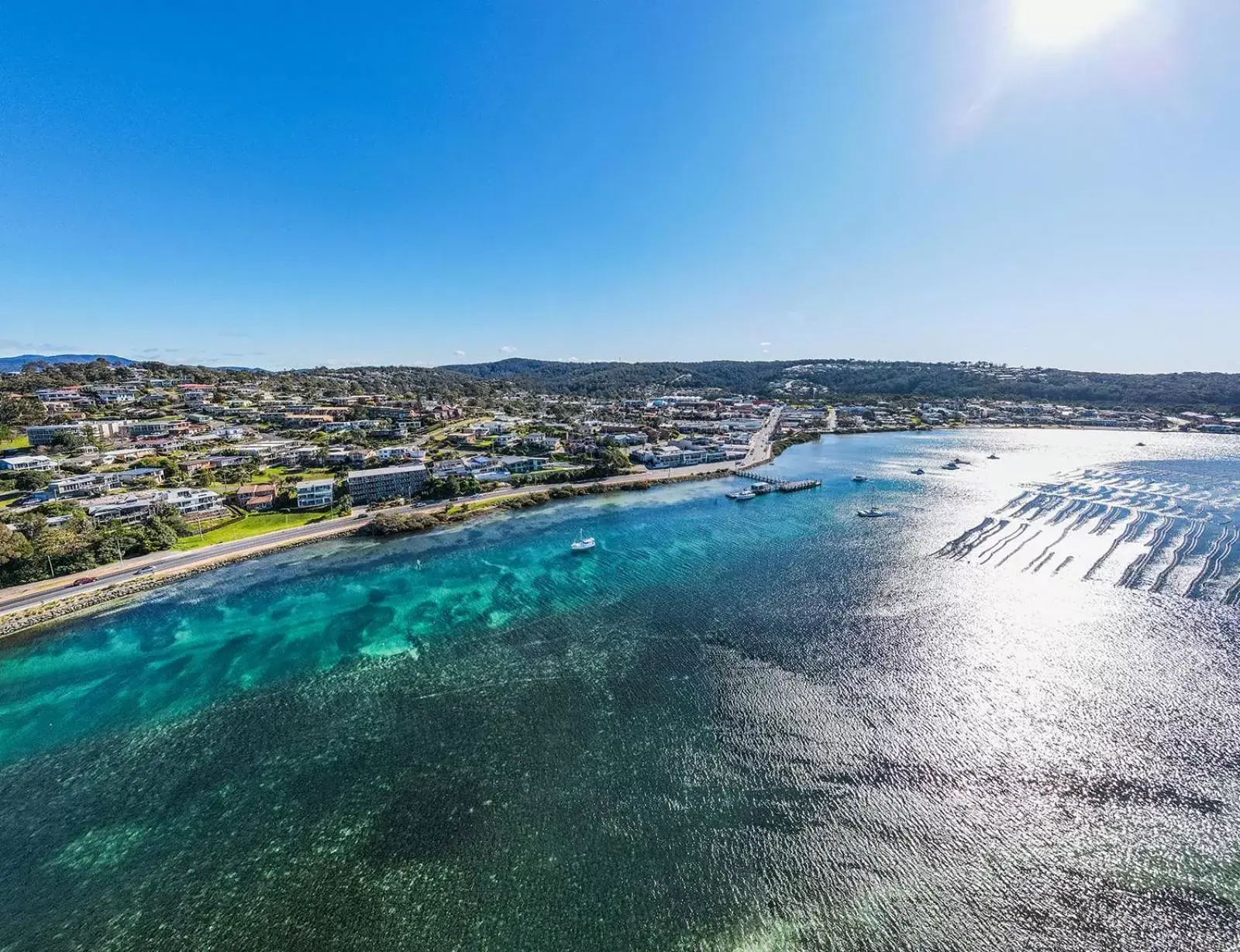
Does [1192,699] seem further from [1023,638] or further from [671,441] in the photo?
[671,441]

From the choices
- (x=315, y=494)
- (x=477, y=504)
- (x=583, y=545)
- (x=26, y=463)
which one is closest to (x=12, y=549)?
(x=315, y=494)

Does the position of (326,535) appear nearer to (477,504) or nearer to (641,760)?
(477,504)

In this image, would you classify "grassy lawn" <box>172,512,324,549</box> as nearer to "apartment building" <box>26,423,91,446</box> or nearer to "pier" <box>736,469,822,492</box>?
"apartment building" <box>26,423,91,446</box>

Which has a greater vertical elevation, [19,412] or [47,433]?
[19,412]

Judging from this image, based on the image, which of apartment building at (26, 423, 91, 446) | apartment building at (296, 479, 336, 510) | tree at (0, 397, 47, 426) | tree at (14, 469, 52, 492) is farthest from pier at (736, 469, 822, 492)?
tree at (0, 397, 47, 426)

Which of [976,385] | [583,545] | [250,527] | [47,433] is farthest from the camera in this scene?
[976,385]
